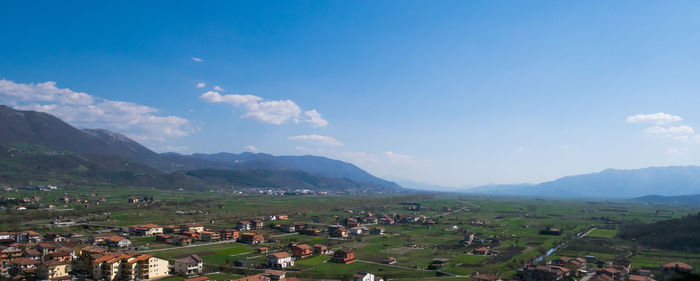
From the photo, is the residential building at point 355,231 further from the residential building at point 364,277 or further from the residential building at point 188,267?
the residential building at point 188,267

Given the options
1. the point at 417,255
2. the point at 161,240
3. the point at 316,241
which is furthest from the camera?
the point at 316,241

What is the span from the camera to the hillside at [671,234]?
4747 centimetres

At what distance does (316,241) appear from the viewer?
160ft

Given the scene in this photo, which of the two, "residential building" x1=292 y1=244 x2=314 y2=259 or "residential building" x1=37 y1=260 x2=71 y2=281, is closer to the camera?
"residential building" x1=37 y1=260 x2=71 y2=281

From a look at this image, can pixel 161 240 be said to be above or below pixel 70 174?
below

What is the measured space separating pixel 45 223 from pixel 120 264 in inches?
1226

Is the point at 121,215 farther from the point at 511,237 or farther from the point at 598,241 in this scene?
the point at 598,241

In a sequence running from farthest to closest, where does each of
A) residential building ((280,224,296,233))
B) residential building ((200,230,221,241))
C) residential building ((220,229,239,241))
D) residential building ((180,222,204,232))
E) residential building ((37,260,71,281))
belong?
residential building ((280,224,296,233)) → residential building ((180,222,204,232)) → residential building ((220,229,239,241)) → residential building ((200,230,221,241)) → residential building ((37,260,71,281))

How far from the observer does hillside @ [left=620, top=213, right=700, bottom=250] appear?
47.5 meters

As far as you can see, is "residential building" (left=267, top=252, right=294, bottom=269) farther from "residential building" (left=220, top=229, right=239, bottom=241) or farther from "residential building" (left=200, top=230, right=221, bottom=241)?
"residential building" (left=220, top=229, right=239, bottom=241)

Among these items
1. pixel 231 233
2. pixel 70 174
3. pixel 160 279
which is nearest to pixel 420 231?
pixel 231 233

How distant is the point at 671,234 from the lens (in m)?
50.7

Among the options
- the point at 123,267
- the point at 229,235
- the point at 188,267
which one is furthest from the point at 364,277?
the point at 229,235

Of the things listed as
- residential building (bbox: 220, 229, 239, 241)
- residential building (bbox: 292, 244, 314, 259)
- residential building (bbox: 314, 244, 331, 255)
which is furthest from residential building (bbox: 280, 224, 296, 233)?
residential building (bbox: 292, 244, 314, 259)
